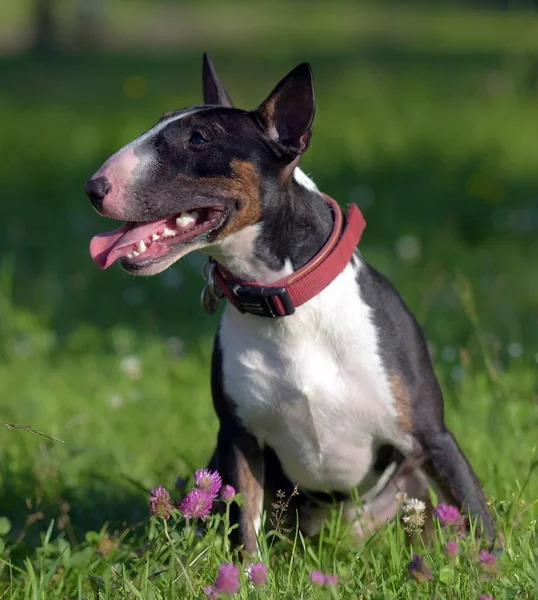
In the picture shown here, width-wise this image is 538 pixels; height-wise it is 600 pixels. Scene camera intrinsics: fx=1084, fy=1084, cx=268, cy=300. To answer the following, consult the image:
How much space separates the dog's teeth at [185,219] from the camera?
2.94 m

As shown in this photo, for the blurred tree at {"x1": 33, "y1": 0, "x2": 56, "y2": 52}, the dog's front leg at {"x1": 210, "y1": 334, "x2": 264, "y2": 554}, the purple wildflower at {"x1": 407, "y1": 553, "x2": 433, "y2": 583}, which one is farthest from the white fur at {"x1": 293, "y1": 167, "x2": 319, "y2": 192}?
the blurred tree at {"x1": 33, "y1": 0, "x2": 56, "y2": 52}

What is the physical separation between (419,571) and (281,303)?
91cm

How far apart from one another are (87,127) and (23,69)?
205 inches

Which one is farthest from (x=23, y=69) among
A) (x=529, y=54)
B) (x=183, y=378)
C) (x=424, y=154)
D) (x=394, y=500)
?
(x=394, y=500)

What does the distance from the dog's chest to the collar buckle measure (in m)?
0.05

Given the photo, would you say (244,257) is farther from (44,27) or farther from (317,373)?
(44,27)

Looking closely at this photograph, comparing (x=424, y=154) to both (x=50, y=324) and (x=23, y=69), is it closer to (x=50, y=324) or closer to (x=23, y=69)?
(x=50, y=324)

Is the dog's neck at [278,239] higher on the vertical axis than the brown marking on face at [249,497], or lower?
higher

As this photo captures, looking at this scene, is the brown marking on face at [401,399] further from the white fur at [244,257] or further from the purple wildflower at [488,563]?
the purple wildflower at [488,563]

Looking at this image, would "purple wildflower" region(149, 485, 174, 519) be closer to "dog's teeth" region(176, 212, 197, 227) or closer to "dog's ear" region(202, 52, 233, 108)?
"dog's teeth" region(176, 212, 197, 227)

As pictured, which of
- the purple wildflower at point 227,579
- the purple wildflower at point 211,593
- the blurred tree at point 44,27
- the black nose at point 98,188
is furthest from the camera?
the blurred tree at point 44,27

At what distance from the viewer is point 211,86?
3447 mm

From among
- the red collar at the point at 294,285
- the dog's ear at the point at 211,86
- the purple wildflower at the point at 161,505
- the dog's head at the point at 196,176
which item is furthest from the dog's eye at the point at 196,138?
the purple wildflower at the point at 161,505

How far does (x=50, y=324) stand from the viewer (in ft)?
19.0
